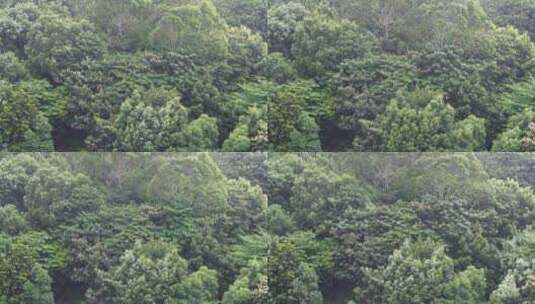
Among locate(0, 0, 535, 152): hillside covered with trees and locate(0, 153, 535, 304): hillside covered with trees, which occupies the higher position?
locate(0, 0, 535, 152): hillside covered with trees

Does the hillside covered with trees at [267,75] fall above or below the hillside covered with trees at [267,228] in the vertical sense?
above

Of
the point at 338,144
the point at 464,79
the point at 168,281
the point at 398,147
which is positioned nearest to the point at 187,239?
the point at 168,281

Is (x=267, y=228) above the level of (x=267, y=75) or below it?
below

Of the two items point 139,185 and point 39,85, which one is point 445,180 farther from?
point 39,85
